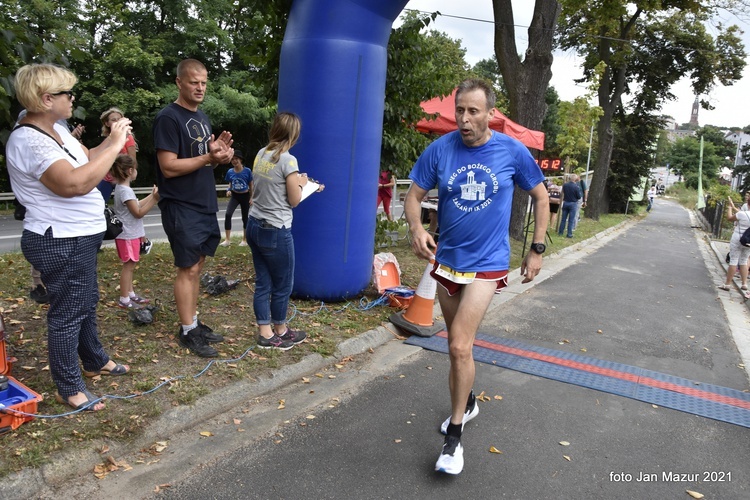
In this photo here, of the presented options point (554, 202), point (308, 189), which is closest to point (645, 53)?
point (554, 202)

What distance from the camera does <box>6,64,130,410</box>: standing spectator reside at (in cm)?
293

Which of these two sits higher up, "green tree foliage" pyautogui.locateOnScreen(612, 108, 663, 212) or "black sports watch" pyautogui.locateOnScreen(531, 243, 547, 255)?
"green tree foliage" pyautogui.locateOnScreen(612, 108, 663, 212)

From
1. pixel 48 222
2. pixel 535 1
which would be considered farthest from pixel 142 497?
pixel 535 1

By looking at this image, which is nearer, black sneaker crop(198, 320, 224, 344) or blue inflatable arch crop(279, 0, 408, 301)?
black sneaker crop(198, 320, 224, 344)

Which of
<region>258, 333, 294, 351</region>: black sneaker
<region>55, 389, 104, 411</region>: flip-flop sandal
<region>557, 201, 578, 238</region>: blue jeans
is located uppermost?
<region>557, 201, 578, 238</region>: blue jeans

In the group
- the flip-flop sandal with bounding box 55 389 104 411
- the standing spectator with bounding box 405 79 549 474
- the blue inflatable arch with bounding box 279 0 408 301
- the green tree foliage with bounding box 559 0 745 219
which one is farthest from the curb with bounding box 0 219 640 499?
the green tree foliage with bounding box 559 0 745 219

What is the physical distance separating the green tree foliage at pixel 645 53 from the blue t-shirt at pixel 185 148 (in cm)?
2150

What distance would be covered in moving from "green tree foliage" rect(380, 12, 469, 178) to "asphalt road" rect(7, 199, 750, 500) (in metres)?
3.18

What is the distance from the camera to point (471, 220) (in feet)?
10.9

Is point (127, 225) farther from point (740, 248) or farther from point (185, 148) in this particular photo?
point (740, 248)

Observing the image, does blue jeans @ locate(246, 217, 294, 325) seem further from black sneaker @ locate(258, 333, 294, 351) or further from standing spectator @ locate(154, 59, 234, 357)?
standing spectator @ locate(154, 59, 234, 357)

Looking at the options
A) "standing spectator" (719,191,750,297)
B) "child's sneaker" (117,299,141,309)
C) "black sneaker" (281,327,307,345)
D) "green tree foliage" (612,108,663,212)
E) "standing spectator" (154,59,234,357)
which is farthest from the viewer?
"green tree foliage" (612,108,663,212)

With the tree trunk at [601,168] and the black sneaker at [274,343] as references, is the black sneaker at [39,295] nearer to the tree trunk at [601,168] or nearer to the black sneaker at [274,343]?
the black sneaker at [274,343]

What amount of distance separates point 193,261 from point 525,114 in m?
9.56
